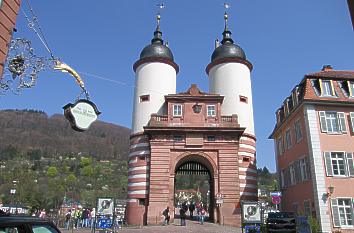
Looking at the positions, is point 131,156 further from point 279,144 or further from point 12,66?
point 12,66

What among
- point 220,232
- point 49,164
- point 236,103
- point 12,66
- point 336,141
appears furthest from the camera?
point 49,164

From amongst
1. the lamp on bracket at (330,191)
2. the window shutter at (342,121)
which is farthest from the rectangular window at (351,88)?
the lamp on bracket at (330,191)

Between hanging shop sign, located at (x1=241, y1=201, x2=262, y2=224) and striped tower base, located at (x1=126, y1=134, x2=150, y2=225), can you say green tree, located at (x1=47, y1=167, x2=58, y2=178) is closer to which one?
striped tower base, located at (x1=126, y1=134, x2=150, y2=225)

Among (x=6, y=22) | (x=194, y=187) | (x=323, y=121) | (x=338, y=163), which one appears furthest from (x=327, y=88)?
(x=194, y=187)

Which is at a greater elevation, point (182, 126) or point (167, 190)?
point (182, 126)

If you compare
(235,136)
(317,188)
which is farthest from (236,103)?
(317,188)

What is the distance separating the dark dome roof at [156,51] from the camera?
4303 centimetres

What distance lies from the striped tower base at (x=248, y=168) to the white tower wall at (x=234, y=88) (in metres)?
1.45

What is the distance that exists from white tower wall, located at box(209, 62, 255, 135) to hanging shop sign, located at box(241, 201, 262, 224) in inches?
863

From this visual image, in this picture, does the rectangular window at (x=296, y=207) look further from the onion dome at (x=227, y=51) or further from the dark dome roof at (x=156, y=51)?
the dark dome roof at (x=156, y=51)

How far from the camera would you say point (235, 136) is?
120 feet

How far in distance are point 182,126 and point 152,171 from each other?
5206 millimetres

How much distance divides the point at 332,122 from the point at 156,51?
70.8 feet

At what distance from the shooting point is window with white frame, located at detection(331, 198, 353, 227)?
2662 cm
